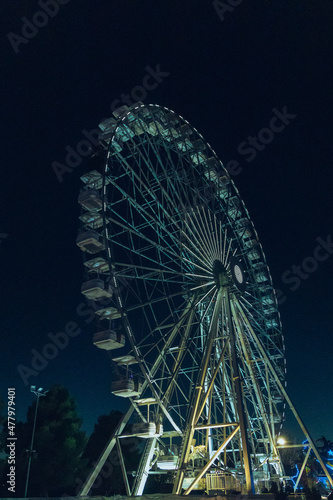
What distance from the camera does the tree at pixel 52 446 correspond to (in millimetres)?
31953

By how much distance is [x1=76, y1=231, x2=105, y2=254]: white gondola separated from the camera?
1891 centimetres

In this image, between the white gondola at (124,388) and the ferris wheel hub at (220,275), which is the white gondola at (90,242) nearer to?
the white gondola at (124,388)

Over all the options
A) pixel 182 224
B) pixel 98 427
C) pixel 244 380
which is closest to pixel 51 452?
pixel 98 427

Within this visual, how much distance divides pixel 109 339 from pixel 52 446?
19.8 meters

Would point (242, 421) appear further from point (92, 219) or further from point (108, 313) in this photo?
point (92, 219)

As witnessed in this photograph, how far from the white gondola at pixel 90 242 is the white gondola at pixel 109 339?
356 cm

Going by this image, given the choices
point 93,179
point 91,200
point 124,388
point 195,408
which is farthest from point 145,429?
point 93,179

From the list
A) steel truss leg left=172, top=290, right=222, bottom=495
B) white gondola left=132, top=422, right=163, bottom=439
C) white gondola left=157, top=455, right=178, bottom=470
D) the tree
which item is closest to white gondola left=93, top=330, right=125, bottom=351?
white gondola left=132, top=422, right=163, bottom=439

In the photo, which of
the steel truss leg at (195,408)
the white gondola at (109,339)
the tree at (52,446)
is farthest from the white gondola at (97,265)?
the tree at (52,446)

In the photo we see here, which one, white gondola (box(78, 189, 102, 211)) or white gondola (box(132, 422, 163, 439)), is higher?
white gondola (box(78, 189, 102, 211))

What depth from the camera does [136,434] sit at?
1812 centimetres

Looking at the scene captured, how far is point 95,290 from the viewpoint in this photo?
1838 centimetres

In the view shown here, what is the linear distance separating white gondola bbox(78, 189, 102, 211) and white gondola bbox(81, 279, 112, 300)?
3426 millimetres

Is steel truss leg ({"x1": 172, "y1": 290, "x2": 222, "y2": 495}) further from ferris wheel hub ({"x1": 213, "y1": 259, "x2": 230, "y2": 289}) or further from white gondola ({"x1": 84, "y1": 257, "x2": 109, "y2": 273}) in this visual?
white gondola ({"x1": 84, "y1": 257, "x2": 109, "y2": 273})
